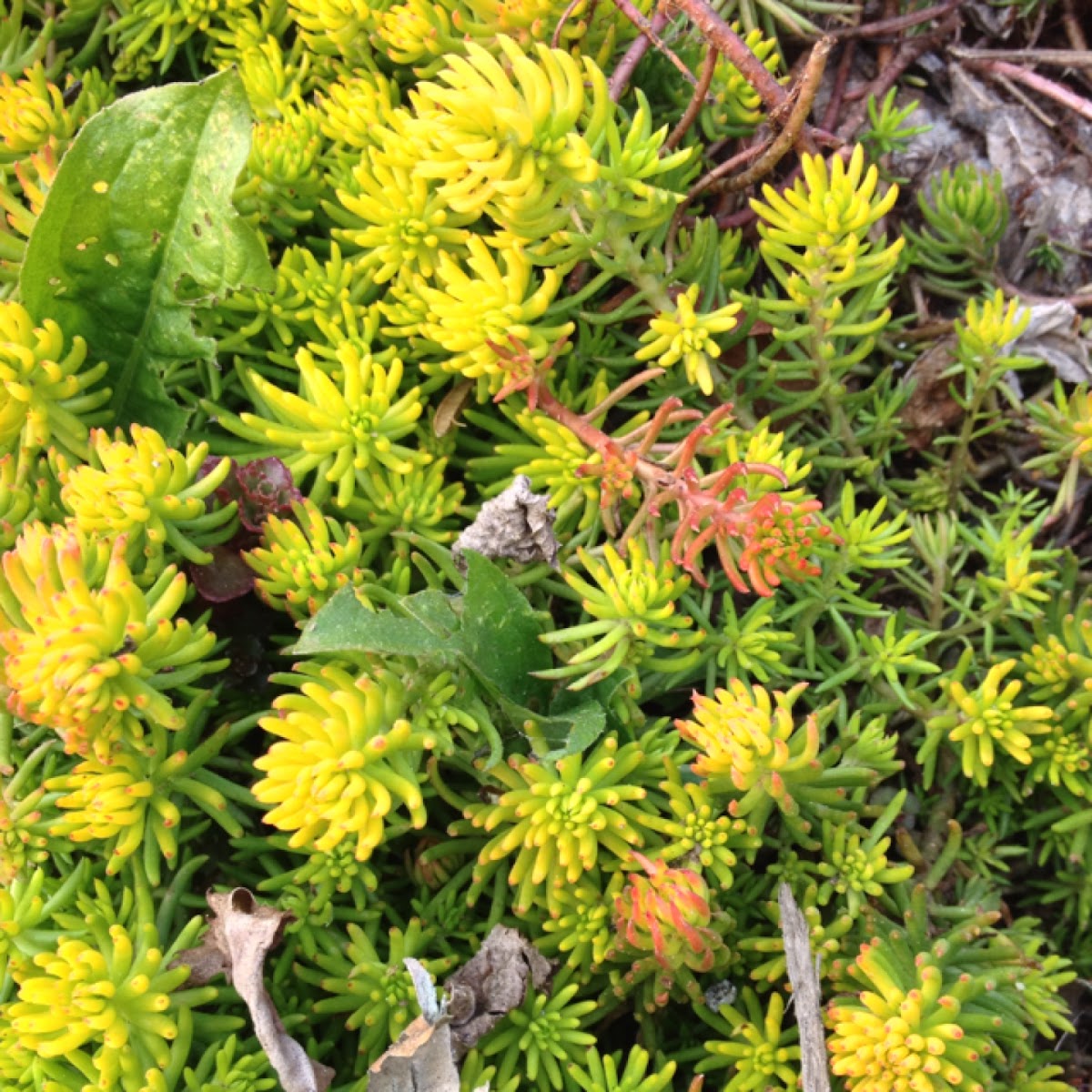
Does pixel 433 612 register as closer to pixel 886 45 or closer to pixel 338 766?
pixel 338 766

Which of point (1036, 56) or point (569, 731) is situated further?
point (1036, 56)

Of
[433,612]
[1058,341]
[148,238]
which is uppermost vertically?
[1058,341]

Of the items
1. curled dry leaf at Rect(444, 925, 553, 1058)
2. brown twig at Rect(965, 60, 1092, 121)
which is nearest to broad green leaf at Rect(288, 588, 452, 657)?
curled dry leaf at Rect(444, 925, 553, 1058)

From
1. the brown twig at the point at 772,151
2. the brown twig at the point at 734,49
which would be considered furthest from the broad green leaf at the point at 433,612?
the brown twig at the point at 734,49

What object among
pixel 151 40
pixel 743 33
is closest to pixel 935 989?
pixel 743 33

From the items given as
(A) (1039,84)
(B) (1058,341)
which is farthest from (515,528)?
(A) (1039,84)

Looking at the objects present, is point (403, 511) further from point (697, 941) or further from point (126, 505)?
point (697, 941)

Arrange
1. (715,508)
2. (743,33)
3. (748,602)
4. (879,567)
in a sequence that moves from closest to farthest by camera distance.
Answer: (715,508), (748,602), (879,567), (743,33)
